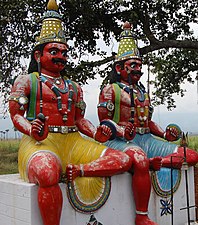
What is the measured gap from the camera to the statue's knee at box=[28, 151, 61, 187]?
338 centimetres

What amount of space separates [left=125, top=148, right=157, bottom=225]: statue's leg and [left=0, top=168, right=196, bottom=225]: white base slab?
0.06m

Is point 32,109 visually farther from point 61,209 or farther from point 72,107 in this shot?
point 61,209

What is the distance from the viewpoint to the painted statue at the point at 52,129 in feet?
11.3

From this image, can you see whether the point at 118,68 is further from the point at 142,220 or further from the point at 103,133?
the point at 142,220

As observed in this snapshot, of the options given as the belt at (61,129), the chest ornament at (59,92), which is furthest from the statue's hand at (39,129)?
the chest ornament at (59,92)

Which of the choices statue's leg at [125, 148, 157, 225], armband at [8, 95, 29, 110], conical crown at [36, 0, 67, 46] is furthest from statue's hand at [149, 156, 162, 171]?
conical crown at [36, 0, 67, 46]

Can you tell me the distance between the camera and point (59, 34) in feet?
13.6

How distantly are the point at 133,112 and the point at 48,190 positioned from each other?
60.2 inches

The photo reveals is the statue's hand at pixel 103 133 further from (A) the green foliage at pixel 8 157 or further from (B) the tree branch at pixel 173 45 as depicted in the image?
(A) the green foliage at pixel 8 157

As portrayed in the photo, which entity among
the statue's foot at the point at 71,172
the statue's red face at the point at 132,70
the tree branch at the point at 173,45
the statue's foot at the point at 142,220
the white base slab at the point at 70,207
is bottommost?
the statue's foot at the point at 142,220

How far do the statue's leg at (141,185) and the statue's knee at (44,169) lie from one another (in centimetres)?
79

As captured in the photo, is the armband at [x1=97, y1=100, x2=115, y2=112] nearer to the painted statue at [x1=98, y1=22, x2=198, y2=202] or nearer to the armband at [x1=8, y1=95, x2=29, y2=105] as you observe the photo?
the painted statue at [x1=98, y1=22, x2=198, y2=202]

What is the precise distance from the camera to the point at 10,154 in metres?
12.3

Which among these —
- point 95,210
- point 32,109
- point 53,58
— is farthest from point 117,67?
point 95,210
